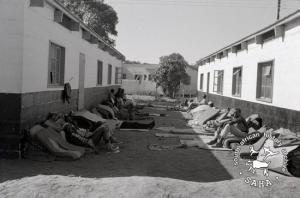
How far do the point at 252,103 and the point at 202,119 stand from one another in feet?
9.25

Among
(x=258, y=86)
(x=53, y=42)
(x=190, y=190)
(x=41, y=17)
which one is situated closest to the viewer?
(x=190, y=190)

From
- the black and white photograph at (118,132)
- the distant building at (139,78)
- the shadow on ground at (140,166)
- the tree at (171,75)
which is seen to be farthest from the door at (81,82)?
the distant building at (139,78)

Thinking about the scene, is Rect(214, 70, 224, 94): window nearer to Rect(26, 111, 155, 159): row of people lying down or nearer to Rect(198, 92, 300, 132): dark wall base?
Rect(198, 92, 300, 132): dark wall base

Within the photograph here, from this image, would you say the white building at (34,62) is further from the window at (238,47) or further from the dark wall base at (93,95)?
the window at (238,47)

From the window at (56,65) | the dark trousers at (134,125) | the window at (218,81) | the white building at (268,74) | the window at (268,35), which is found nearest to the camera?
the white building at (268,74)

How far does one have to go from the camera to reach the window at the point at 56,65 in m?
10.8

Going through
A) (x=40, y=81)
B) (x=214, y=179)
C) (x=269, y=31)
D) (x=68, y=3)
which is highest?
(x=68, y=3)

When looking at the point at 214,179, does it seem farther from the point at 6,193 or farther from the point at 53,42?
the point at 53,42

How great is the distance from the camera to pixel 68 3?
36.7 metres

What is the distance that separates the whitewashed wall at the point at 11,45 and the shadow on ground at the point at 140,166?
154 cm

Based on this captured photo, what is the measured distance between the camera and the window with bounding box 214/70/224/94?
21.2 m

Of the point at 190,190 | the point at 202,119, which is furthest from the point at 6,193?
the point at 202,119

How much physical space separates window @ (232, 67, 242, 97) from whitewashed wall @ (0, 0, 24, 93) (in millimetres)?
10444

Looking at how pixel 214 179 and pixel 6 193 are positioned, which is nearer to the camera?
pixel 6 193
